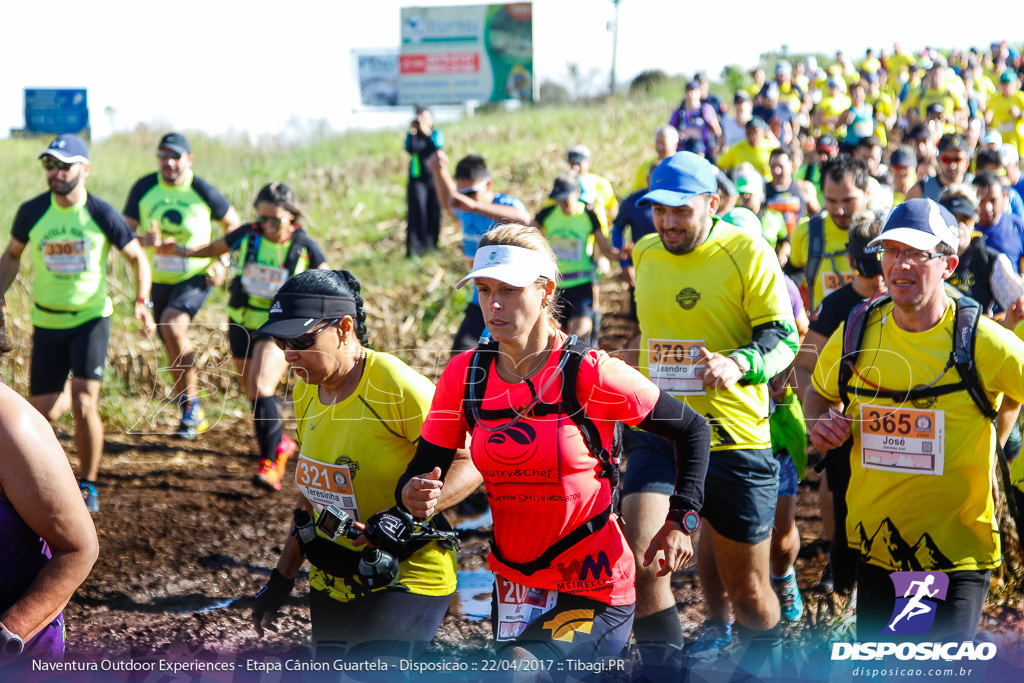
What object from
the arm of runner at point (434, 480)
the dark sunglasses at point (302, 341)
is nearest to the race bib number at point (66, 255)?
the dark sunglasses at point (302, 341)

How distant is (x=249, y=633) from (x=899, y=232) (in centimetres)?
385

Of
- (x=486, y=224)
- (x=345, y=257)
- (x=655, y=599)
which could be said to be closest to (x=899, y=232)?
(x=655, y=599)

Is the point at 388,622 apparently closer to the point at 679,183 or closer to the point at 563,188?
the point at 679,183

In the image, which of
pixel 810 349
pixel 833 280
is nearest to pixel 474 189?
pixel 833 280

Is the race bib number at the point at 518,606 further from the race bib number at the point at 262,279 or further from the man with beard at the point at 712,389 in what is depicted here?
the race bib number at the point at 262,279

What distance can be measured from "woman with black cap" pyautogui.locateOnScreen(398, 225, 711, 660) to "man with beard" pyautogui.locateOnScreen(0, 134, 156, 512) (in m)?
4.74

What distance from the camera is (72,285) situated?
24.7 ft

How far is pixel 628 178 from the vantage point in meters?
22.0

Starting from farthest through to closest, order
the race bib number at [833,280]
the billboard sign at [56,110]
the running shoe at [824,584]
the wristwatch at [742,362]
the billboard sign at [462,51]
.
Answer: the billboard sign at [462,51] → the billboard sign at [56,110] → the race bib number at [833,280] → the running shoe at [824,584] → the wristwatch at [742,362]

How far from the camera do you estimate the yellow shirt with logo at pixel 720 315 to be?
4516mm

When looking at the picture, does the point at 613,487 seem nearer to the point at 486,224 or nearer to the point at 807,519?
the point at 807,519

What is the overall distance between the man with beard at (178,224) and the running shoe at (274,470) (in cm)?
129

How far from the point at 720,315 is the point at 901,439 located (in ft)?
3.32

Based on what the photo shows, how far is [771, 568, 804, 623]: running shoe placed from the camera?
5461mm
